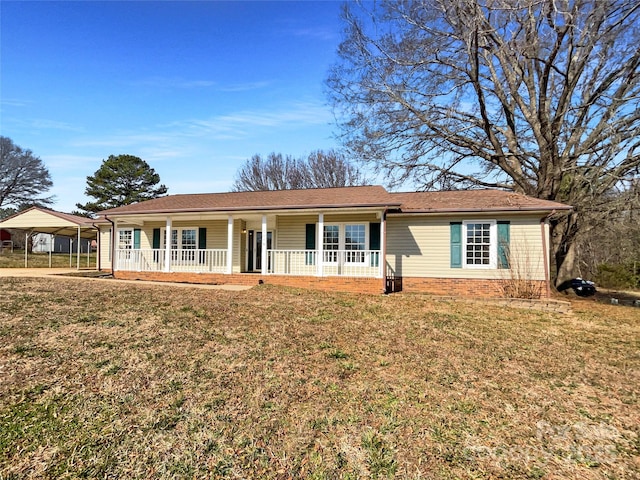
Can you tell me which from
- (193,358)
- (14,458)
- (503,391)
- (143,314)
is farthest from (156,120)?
(503,391)

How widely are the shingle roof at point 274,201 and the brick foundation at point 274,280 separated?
2325 mm

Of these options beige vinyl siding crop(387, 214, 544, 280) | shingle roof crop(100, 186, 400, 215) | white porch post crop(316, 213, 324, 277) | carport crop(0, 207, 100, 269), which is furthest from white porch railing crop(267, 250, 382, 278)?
carport crop(0, 207, 100, 269)

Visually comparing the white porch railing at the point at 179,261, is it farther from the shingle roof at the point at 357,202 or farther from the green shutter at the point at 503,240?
the green shutter at the point at 503,240

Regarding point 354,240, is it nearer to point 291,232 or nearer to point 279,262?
point 291,232

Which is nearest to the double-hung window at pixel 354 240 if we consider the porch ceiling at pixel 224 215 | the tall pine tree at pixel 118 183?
the porch ceiling at pixel 224 215

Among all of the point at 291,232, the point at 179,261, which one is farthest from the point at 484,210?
the point at 179,261

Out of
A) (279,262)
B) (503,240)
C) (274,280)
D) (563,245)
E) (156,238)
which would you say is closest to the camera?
(503,240)

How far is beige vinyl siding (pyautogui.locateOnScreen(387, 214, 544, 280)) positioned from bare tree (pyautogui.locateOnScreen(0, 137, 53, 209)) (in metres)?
40.2

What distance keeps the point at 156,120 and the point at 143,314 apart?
9.02 m

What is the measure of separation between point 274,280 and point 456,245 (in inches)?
243

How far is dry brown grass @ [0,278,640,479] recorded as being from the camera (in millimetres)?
2922

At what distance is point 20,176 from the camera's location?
35656 mm

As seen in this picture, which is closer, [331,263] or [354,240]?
[331,263]

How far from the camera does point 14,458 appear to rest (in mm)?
2850
